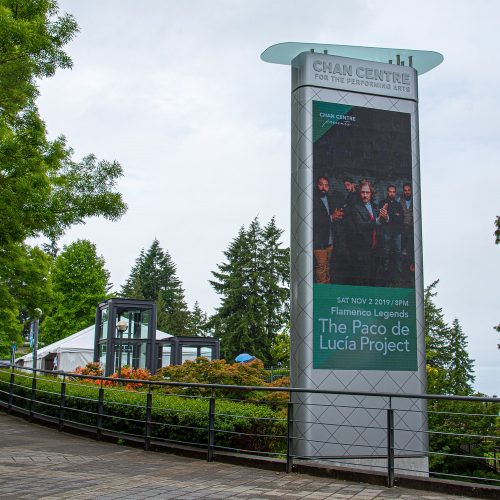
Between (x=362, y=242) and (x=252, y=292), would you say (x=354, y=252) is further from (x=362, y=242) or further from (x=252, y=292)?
(x=252, y=292)

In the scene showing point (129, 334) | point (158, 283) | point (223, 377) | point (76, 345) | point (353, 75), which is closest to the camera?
point (353, 75)

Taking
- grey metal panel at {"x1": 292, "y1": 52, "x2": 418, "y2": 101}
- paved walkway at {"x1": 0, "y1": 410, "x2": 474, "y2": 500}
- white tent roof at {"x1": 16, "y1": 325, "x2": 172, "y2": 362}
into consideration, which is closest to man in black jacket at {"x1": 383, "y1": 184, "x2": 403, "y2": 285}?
grey metal panel at {"x1": 292, "y1": 52, "x2": 418, "y2": 101}

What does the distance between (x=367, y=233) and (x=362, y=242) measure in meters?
0.18

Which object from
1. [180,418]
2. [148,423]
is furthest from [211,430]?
[148,423]

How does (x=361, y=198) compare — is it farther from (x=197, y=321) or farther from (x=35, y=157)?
(x=197, y=321)

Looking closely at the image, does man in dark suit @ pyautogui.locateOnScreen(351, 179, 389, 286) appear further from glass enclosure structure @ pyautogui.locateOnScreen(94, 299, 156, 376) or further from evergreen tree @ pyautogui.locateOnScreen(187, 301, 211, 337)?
evergreen tree @ pyautogui.locateOnScreen(187, 301, 211, 337)

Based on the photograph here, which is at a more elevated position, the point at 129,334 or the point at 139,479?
the point at 129,334

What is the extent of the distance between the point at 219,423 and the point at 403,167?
17.3 ft

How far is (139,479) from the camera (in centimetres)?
792

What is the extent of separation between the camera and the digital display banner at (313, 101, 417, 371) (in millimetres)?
10664

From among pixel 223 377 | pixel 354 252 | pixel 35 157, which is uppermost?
pixel 35 157

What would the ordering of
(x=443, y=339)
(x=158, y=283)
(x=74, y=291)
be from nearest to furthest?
(x=74, y=291) → (x=443, y=339) → (x=158, y=283)

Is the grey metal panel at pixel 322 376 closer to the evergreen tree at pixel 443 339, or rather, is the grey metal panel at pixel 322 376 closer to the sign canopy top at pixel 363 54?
the sign canopy top at pixel 363 54

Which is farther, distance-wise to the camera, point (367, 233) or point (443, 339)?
point (443, 339)
